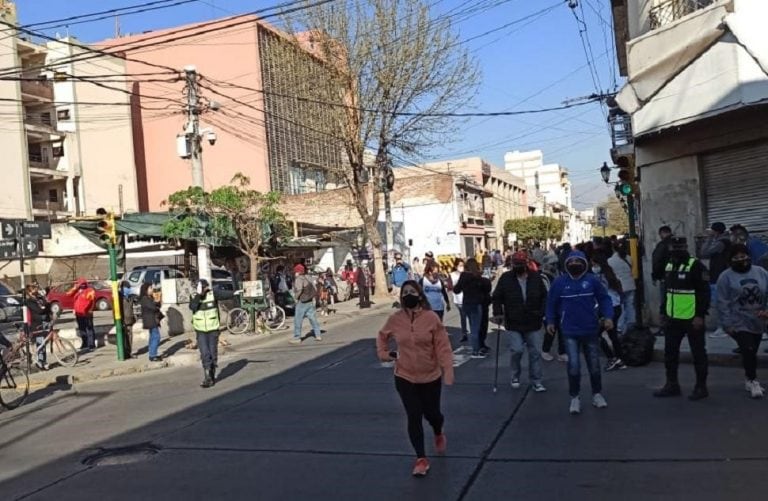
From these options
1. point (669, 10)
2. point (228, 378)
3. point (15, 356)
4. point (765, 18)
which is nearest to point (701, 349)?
point (765, 18)

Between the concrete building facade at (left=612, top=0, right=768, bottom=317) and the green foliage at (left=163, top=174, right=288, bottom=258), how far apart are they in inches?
406

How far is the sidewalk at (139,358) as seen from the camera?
13859mm

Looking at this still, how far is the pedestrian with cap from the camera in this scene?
26.2 feet

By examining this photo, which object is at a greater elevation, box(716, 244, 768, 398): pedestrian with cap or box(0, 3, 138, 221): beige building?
box(0, 3, 138, 221): beige building

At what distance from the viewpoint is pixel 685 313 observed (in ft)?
26.7

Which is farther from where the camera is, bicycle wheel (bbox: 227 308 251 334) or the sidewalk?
bicycle wheel (bbox: 227 308 251 334)

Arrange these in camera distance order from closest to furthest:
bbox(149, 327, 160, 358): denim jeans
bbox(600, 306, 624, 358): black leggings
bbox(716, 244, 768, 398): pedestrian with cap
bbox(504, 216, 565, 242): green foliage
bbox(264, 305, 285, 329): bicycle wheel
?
bbox(716, 244, 768, 398): pedestrian with cap < bbox(600, 306, 624, 358): black leggings < bbox(149, 327, 160, 358): denim jeans < bbox(264, 305, 285, 329): bicycle wheel < bbox(504, 216, 565, 242): green foliage

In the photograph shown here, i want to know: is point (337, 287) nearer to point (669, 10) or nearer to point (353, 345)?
point (353, 345)

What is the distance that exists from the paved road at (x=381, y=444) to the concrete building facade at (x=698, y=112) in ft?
14.6

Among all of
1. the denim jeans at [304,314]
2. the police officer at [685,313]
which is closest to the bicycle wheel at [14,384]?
the denim jeans at [304,314]

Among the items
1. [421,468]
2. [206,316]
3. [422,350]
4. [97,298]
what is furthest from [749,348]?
[97,298]

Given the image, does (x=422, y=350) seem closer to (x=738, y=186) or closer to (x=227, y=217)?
(x=738, y=186)

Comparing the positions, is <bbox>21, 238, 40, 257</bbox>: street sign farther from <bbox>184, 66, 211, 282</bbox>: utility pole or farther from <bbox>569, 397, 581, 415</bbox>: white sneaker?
<bbox>569, 397, 581, 415</bbox>: white sneaker

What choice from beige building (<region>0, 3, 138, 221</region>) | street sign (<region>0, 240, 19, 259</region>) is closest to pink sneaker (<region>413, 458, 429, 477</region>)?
street sign (<region>0, 240, 19, 259</region>)
